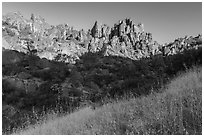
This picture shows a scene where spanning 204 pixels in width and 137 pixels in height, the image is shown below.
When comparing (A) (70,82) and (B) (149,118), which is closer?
(B) (149,118)

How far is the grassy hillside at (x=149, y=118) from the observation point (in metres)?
3.70

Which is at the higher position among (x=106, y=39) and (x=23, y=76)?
(x=106, y=39)

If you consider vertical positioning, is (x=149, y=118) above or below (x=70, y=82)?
below

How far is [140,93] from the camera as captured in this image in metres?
6.54

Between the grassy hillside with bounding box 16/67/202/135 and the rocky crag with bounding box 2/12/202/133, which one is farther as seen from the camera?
the rocky crag with bounding box 2/12/202/133

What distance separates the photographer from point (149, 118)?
416 cm

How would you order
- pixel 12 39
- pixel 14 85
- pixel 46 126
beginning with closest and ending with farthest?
pixel 46 126 < pixel 14 85 < pixel 12 39

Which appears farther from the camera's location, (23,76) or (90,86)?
(23,76)

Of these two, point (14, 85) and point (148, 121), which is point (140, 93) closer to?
point (148, 121)

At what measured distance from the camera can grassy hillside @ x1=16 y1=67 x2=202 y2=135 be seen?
3701mm

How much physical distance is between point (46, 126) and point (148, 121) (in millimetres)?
2598

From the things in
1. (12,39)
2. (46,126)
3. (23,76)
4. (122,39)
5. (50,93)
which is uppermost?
(122,39)

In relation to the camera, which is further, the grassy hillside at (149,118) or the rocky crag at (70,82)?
the rocky crag at (70,82)

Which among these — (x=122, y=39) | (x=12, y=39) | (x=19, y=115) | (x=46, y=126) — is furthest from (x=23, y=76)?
(x=122, y=39)
